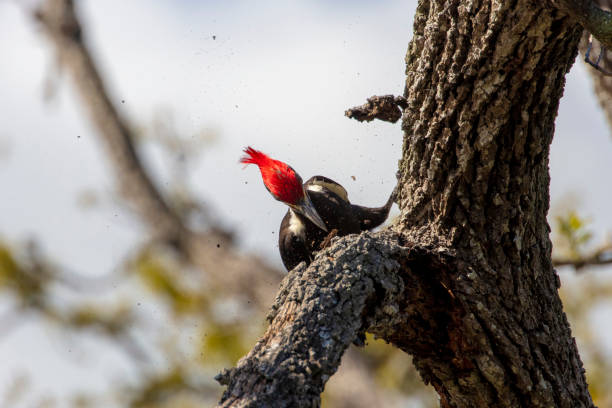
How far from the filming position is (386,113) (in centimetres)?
265

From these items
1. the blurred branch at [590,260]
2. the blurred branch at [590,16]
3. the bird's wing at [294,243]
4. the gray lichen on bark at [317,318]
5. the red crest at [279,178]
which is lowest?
the gray lichen on bark at [317,318]

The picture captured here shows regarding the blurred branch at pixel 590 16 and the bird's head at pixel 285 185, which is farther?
the bird's head at pixel 285 185

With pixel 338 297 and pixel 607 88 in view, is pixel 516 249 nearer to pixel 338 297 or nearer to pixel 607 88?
pixel 338 297

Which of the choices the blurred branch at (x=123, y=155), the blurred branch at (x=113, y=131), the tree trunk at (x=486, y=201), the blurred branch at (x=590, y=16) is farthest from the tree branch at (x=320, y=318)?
the blurred branch at (x=113, y=131)

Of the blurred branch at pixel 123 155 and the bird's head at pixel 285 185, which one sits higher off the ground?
the blurred branch at pixel 123 155

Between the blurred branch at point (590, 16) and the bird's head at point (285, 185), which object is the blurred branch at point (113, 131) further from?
the blurred branch at point (590, 16)

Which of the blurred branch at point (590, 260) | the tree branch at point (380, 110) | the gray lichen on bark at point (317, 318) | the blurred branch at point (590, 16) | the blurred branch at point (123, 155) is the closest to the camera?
the gray lichen on bark at point (317, 318)

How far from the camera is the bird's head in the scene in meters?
3.62

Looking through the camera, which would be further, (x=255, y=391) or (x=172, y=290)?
(x=172, y=290)

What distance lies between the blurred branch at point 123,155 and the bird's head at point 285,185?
15.9 feet

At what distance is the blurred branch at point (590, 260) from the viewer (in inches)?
141

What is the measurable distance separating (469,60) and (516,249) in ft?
2.22

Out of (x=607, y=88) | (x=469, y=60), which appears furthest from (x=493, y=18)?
(x=607, y=88)

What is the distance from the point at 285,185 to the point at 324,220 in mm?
309
